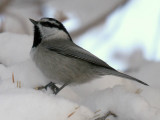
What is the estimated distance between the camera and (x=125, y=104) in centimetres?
104

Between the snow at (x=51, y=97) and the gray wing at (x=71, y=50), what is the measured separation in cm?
10

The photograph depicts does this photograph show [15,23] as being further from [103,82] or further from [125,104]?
[125,104]

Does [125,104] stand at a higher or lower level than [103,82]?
lower

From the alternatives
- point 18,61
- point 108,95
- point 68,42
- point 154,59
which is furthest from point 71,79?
point 154,59

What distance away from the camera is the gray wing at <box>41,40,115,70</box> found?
158cm

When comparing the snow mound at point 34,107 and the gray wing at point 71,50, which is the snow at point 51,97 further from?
the gray wing at point 71,50

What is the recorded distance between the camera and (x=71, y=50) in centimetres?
167

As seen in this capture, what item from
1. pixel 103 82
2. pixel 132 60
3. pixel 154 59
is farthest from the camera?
pixel 132 60

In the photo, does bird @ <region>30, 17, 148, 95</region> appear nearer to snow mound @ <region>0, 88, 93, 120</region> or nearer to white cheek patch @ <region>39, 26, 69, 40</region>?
white cheek patch @ <region>39, 26, 69, 40</region>

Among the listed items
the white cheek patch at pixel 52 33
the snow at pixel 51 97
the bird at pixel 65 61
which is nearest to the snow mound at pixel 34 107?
the snow at pixel 51 97

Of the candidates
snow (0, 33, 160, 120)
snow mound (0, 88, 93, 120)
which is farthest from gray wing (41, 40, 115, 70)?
snow mound (0, 88, 93, 120)

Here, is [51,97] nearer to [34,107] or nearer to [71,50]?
[34,107]

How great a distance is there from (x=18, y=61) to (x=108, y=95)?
0.39 metres

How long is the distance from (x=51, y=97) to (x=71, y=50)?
0.76 meters
